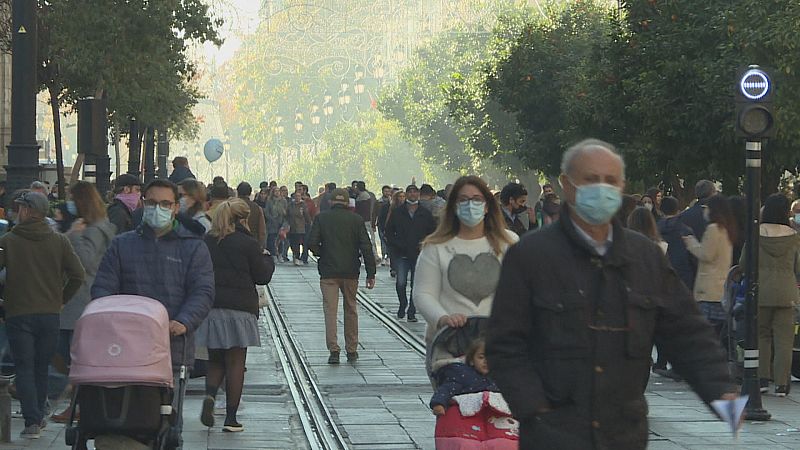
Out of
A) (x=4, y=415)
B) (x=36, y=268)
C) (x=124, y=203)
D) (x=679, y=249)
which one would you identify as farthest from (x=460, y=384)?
(x=679, y=249)

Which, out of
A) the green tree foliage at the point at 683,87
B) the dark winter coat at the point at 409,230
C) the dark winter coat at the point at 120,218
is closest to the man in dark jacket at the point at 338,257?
the dark winter coat at the point at 120,218

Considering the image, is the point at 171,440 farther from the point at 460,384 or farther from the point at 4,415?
the point at 4,415

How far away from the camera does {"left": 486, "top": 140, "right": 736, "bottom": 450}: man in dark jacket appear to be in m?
5.28

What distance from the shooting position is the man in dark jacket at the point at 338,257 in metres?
17.4

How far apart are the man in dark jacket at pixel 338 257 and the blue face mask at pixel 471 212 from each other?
8.21 metres

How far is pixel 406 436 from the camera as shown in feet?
39.5

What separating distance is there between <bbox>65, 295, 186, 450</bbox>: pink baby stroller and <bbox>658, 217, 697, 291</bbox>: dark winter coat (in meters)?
8.86

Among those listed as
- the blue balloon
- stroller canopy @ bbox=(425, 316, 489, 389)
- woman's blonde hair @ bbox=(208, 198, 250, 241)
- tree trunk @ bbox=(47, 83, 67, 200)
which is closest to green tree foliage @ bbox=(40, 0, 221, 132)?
tree trunk @ bbox=(47, 83, 67, 200)

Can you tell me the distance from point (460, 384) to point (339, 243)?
957 cm

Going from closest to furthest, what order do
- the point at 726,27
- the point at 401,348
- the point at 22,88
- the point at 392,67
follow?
the point at 22,88 < the point at 401,348 < the point at 726,27 < the point at 392,67

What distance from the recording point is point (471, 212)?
9.03m

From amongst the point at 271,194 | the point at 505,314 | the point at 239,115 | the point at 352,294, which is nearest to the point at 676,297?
the point at 505,314

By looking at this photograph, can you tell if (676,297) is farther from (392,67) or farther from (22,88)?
(392,67)

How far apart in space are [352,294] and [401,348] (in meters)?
1.85
